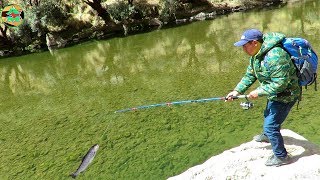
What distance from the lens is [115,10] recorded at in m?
30.9

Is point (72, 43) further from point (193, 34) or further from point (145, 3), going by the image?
point (193, 34)

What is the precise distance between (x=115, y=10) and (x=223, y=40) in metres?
13.6

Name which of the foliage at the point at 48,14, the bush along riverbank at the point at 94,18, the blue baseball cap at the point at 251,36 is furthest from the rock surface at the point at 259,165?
the foliage at the point at 48,14

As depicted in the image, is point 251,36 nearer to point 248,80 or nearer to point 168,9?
point 248,80

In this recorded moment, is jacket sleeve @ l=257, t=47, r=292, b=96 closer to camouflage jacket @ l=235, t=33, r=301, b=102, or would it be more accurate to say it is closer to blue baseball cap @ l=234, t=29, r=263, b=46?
camouflage jacket @ l=235, t=33, r=301, b=102

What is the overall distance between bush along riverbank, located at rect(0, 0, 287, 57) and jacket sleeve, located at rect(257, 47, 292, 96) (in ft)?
83.0

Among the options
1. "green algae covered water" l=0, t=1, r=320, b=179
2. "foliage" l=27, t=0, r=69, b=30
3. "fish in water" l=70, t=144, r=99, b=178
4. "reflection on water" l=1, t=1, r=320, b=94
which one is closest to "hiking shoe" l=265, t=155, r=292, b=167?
"green algae covered water" l=0, t=1, r=320, b=179

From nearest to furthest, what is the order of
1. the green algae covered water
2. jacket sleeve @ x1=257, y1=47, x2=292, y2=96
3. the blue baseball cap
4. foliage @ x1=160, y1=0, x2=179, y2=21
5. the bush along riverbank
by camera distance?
jacket sleeve @ x1=257, y1=47, x2=292, y2=96, the blue baseball cap, the green algae covered water, the bush along riverbank, foliage @ x1=160, y1=0, x2=179, y2=21

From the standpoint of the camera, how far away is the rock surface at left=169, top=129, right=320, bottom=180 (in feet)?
17.9

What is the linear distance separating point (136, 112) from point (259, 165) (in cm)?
693

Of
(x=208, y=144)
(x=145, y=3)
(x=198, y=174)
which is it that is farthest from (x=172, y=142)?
(x=145, y=3)

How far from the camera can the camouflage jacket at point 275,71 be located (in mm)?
4988

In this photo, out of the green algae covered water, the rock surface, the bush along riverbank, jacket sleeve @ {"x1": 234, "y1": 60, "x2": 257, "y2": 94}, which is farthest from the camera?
the bush along riverbank

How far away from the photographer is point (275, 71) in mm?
5035
